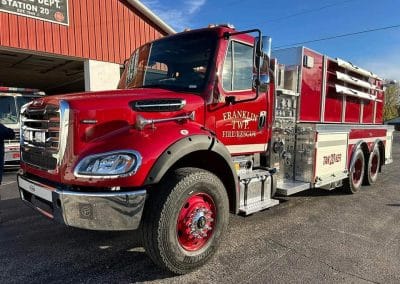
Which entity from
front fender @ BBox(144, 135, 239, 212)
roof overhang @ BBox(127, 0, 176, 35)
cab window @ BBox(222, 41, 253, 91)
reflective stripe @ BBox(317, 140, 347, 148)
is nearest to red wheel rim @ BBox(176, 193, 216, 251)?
front fender @ BBox(144, 135, 239, 212)

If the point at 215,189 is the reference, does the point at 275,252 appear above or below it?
below

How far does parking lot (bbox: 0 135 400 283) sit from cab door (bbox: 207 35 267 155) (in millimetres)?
1211

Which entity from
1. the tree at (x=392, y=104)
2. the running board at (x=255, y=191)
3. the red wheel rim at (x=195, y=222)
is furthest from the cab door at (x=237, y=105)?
the tree at (x=392, y=104)

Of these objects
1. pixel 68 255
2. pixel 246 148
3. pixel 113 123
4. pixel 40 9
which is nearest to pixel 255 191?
pixel 246 148

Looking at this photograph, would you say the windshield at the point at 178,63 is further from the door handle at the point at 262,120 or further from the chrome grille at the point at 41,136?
the chrome grille at the point at 41,136

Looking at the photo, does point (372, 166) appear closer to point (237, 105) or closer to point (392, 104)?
point (237, 105)

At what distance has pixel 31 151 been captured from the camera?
3.96 meters

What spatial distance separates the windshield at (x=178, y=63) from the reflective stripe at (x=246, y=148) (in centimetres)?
90

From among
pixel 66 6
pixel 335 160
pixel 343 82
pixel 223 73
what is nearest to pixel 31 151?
pixel 223 73

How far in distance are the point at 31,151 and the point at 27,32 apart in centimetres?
934

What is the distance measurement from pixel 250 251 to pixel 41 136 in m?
2.59

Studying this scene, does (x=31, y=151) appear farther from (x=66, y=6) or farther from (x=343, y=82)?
(x=66, y=6)

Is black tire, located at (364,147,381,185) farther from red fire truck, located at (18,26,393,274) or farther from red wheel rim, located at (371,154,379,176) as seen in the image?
red fire truck, located at (18,26,393,274)

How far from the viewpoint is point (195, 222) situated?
3717 mm
